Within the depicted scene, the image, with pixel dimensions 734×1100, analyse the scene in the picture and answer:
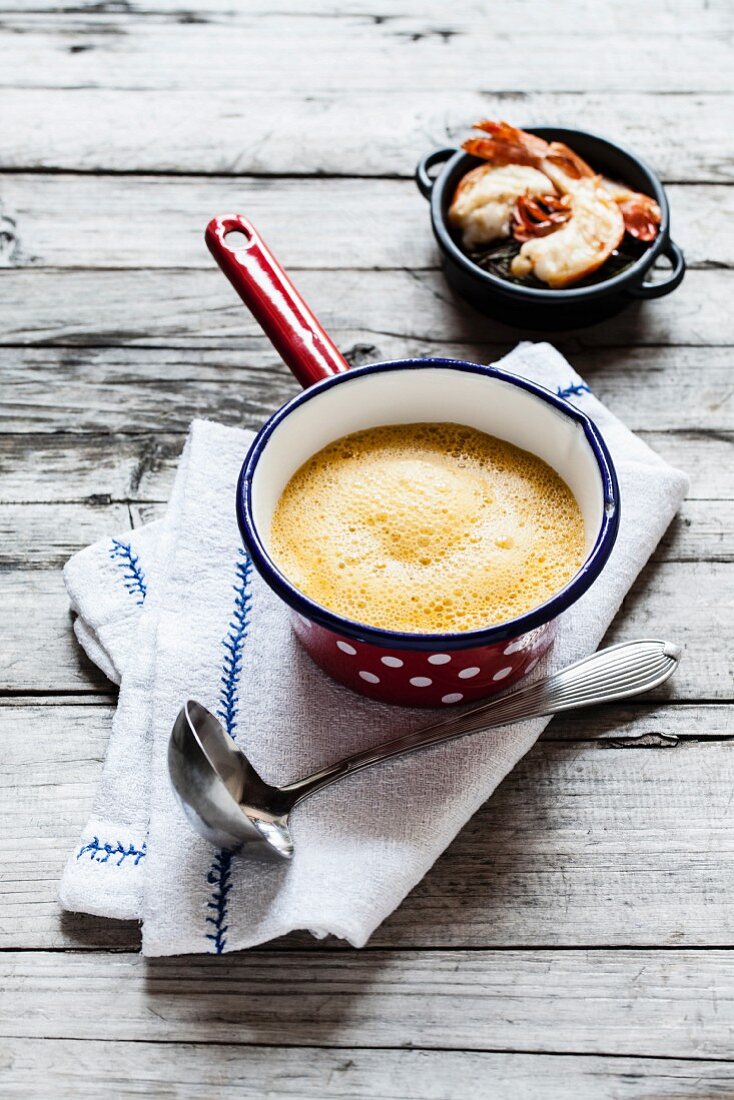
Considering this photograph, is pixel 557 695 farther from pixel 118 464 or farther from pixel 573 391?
pixel 118 464

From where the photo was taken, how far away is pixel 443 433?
1021 millimetres

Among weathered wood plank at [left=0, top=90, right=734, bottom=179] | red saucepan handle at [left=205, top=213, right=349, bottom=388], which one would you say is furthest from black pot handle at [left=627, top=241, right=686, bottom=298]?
red saucepan handle at [left=205, top=213, right=349, bottom=388]

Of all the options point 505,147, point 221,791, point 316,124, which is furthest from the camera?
point 316,124

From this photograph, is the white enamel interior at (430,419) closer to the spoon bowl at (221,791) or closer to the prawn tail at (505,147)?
the spoon bowl at (221,791)

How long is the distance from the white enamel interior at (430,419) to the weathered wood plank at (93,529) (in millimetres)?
198

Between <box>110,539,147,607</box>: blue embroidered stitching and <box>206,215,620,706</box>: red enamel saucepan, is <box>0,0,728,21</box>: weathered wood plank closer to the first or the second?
<box>206,215,620,706</box>: red enamel saucepan

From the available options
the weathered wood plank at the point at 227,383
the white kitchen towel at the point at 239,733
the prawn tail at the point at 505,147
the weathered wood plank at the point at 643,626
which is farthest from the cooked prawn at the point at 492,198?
the weathered wood plank at the point at 643,626

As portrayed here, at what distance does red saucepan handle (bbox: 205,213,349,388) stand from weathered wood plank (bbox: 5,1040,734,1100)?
56 centimetres

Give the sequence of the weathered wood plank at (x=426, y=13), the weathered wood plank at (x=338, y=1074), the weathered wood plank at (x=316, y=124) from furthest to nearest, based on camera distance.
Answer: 1. the weathered wood plank at (x=426, y=13)
2. the weathered wood plank at (x=316, y=124)
3. the weathered wood plank at (x=338, y=1074)

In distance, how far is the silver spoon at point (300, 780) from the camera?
2.78 ft

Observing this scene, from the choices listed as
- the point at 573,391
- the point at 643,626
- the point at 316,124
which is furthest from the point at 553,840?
the point at 316,124

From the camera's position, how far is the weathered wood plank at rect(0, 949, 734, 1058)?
852 mm

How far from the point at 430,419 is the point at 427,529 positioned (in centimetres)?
15

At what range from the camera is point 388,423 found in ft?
3.37
